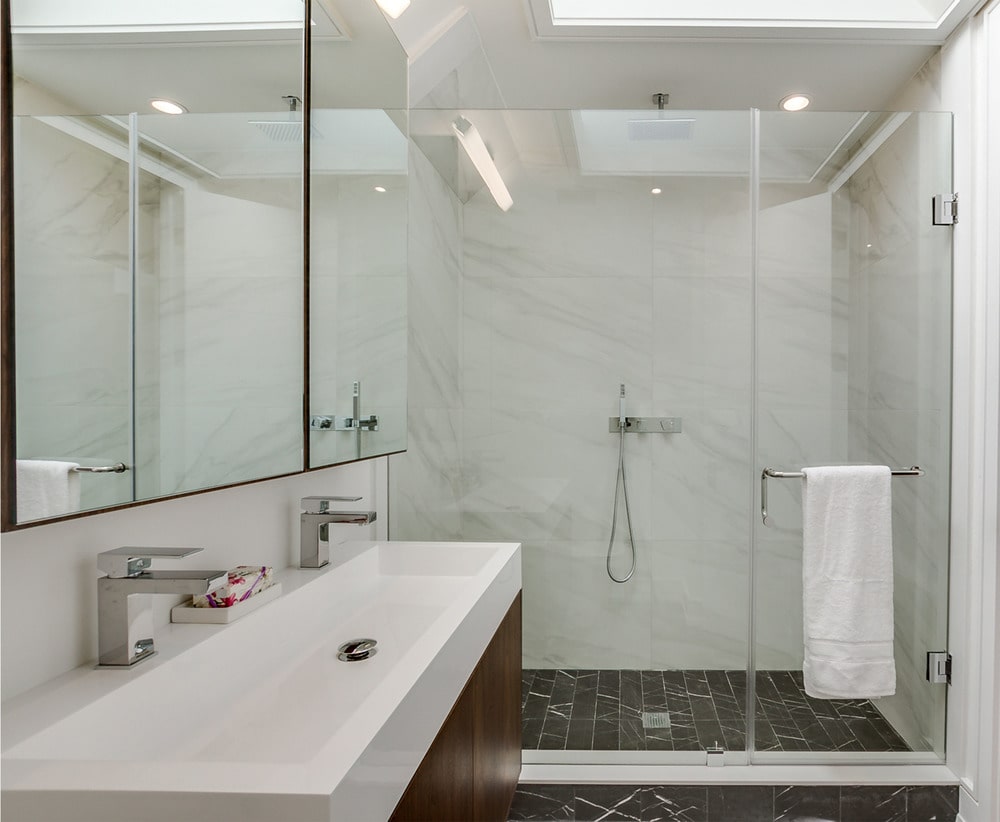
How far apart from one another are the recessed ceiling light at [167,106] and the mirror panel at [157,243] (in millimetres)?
14

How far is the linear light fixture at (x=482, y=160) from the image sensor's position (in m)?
2.27

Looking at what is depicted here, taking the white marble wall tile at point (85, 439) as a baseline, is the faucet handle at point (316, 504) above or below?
below

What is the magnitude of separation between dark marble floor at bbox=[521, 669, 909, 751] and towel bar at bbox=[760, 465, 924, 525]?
0.52 meters

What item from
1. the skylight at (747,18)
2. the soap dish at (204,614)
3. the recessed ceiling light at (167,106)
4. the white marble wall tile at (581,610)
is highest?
the skylight at (747,18)

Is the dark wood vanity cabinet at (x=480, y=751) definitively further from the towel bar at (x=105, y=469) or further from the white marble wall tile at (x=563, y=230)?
the white marble wall tile at (x=563, y=230)

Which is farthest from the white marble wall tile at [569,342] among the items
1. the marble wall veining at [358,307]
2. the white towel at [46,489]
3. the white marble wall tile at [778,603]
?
the white towel at [46,489]

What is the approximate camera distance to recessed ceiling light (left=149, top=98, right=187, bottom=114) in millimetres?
1011

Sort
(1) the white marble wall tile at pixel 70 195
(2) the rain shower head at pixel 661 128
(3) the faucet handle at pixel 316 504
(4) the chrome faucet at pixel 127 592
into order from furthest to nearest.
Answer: (2) the rain shower head at pixel 661 128 < (3) the faucet handle at pixel 316 504 < (4) the chrome faucet at pixel 127 592 < (1) the white marble wall tile at pixel 70 195

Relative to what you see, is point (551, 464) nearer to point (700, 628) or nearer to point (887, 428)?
point (700, 628)

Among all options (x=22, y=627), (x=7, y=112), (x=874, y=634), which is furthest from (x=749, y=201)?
(x=22, y=627)

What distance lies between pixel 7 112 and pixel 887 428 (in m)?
2.32

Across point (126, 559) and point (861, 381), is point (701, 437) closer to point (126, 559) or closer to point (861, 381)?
point (861, 381)

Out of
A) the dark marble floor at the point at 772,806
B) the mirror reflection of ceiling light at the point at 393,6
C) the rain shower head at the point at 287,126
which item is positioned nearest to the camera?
the rain shower head at the point at 287,126

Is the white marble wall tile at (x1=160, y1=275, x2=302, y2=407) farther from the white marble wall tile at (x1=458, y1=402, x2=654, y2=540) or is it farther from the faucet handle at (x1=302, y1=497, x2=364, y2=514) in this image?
the white marble wall tile at (x1=458, y1=402, x2=654, y2=540)
